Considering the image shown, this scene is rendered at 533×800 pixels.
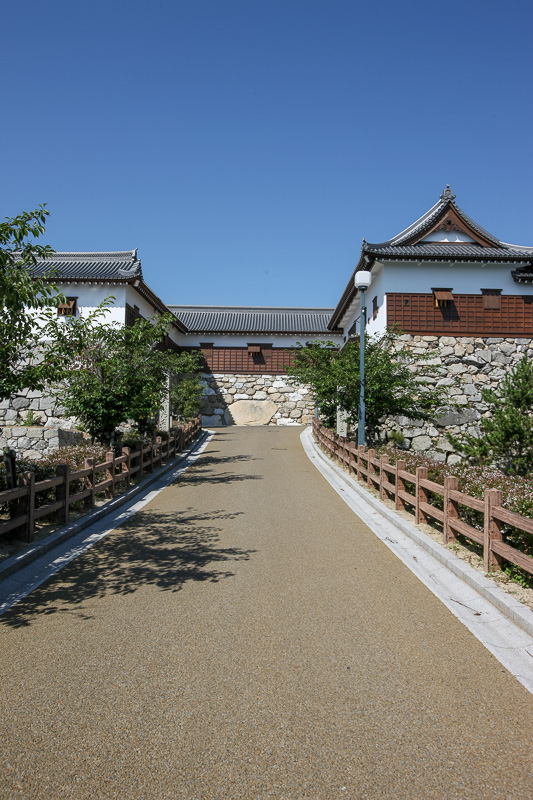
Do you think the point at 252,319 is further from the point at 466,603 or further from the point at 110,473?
the point at 466,603

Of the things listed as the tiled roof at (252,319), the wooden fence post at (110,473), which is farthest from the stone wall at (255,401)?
the wooden fence post at (110,473)

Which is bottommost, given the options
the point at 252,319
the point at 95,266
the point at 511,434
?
the point at 511,434

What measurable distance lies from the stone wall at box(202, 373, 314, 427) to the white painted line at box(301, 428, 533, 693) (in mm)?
27859

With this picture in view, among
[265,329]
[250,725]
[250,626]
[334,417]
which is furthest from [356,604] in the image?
[265,329]

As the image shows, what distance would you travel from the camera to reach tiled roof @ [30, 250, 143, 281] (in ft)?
84.5

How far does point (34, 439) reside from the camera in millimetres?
19125

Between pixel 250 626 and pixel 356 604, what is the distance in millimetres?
1178

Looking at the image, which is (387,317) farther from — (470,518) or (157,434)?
(470,518)

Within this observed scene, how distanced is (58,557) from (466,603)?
4.79 m

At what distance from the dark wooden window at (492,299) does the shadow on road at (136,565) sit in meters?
18.7

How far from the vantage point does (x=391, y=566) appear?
22.6 ft

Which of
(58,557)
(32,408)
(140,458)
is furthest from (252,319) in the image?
(58,557)

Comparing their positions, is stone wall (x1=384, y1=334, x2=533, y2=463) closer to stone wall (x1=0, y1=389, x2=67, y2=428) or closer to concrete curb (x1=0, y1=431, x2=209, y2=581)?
concrete curb (x1=0, y1=431, x2=209, y2=581)

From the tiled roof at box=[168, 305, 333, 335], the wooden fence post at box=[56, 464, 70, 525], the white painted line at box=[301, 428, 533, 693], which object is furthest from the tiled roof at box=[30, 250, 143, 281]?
the white painted line at box=[301, 428, 533, 693]
